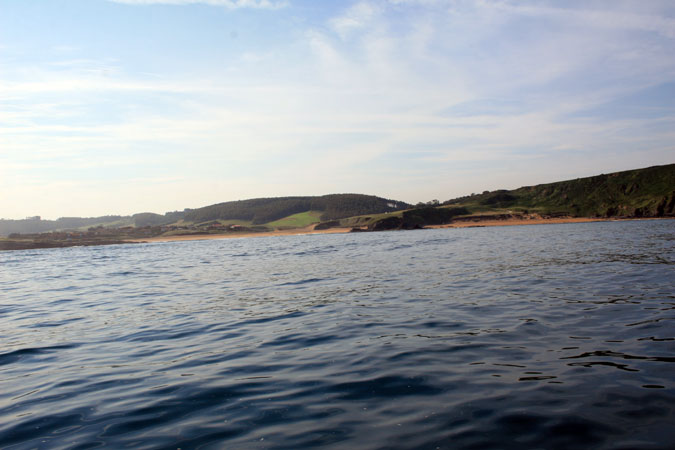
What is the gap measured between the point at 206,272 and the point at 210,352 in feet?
63.2

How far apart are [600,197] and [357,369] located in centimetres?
13115

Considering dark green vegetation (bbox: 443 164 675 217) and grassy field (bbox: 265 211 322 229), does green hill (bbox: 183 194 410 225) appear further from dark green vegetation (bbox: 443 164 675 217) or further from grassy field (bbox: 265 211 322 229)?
dark green vegetation (bbox: 443 164 675 217)

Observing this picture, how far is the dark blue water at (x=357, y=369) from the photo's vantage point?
526cm

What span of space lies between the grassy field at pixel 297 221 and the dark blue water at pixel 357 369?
150 meters

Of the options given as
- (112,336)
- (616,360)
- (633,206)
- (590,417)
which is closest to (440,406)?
(590,417)

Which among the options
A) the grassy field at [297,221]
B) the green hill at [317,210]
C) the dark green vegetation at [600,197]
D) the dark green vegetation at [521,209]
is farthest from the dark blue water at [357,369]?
the green hill at [317,210]

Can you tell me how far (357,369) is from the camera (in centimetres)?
760

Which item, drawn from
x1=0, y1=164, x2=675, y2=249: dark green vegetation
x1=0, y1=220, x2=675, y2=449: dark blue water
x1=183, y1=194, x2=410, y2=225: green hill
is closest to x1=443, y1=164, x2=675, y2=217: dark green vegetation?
x1=0, y1=164, x2=675, y2=249: dark green vegetation

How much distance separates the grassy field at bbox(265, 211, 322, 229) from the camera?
545 ft

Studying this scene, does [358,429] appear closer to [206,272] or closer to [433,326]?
[433,326]

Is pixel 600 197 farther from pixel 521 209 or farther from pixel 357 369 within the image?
pixel 357 369

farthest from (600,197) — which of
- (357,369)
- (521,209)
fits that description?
(357,369)

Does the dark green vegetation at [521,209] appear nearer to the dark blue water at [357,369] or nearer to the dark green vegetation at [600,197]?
the dark green vegetation at [600,197]

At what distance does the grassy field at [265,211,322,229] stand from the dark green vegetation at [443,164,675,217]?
65475 mm
